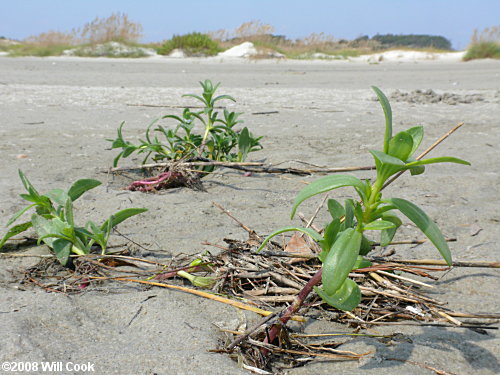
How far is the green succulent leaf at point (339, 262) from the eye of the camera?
1.15 meters

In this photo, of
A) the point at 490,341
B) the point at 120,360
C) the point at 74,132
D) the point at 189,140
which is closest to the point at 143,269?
the point at 120,360

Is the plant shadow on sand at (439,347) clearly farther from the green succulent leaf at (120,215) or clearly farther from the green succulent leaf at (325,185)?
the green succulent leaf at (120,215)

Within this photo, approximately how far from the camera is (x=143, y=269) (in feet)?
6.04

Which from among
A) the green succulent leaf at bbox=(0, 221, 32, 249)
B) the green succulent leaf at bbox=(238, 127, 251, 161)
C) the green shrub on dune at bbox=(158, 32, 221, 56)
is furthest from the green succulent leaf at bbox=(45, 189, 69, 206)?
the green shrub on dune at bbox=(158, 32, 221, 56)

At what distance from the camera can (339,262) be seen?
3.82ft

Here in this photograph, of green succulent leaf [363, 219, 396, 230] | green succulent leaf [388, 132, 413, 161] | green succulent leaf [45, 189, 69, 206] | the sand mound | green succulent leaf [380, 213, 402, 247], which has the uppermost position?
the sand mound

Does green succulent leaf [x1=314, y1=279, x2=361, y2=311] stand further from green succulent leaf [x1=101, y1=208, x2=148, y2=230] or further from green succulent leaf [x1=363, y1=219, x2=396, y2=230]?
green succulent leaf [x1=101, y1=208, x2=148, y2=230]

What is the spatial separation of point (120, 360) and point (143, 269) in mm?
596

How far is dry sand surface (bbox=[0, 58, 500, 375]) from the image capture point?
1.34 meters

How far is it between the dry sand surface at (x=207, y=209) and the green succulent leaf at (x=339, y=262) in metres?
0.29

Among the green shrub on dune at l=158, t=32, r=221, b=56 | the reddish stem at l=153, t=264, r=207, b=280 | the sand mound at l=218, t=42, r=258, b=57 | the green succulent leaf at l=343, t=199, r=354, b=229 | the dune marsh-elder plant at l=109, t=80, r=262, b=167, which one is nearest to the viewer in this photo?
the green succulent leaf at l=343, t=199, r=354, b=229

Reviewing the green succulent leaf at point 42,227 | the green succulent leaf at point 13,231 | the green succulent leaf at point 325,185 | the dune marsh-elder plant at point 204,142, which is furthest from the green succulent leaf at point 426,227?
the dune marsh-elder plant at point 204,142

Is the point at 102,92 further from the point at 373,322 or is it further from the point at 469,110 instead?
the point at 373,322

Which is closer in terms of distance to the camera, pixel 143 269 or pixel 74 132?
pixel 143 269
